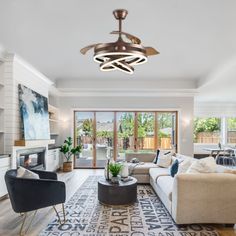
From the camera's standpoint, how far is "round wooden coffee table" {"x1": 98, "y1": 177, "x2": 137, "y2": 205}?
173 inches

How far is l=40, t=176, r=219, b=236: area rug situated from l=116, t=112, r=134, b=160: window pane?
443 cm

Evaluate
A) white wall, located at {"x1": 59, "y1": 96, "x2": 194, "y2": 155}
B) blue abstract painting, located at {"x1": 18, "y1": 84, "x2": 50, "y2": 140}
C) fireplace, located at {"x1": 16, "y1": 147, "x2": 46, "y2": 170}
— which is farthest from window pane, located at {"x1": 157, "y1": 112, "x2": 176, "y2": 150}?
fireplace, located at {"x1": 16, "y1": 147, "x2": 46, "y2": 170}

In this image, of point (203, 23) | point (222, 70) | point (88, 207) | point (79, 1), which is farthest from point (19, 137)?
point (222, 70)

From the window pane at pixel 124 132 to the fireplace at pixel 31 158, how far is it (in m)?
3.25

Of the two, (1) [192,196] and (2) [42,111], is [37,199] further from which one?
(2) [42,111]

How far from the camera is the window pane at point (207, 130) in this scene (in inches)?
522

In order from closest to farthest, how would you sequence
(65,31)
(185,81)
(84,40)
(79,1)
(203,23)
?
(79,1)
(203,23)
(65,31)
(84,40)
(185,81)

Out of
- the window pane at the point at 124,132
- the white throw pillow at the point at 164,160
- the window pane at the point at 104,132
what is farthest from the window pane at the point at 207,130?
the white throw pillow at the point at 164,160

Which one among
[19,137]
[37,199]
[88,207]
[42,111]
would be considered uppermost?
[42,111]

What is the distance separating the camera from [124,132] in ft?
30.7

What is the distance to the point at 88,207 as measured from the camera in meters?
4.42

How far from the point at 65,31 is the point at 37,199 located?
2.74m

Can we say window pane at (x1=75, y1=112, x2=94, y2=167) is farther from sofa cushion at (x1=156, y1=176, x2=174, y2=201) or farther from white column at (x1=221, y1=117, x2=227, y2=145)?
white column at (x1=221, y1=117, x2=227, y2=145)

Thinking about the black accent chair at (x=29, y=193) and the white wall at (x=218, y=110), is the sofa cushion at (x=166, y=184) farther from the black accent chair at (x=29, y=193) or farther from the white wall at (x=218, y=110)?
the white wall at (x=218, y=110)
